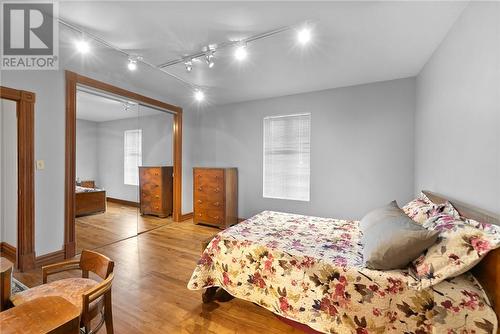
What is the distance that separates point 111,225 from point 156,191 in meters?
1.06

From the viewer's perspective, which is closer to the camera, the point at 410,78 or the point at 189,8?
the point at 189,8

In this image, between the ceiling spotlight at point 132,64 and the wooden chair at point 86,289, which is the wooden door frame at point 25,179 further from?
the wooden chair at point 86,289

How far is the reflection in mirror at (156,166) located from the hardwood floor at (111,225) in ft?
0.70

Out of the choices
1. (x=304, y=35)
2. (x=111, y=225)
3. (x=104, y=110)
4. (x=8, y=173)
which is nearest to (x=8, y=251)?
(x=8, y=173)

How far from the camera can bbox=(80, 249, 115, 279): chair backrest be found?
1.28 m

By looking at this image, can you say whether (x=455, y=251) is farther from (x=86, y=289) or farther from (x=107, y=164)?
(x=107, y=164)

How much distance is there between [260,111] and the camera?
425 cm

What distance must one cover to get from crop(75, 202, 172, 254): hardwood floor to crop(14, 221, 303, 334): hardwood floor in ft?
1.32

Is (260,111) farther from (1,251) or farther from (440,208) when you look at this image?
(1,251)

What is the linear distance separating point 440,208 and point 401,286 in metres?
0.83

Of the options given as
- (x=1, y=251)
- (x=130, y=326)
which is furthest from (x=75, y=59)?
(x=130, y=326)

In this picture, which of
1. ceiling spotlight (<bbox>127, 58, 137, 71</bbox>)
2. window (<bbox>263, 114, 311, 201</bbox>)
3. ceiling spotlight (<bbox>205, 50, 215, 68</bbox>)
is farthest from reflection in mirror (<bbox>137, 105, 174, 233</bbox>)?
ceiling spotlight (<bbox>205, 50, 215, 68</bbox>)

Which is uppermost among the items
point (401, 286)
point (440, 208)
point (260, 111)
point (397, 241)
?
point (260, 111)

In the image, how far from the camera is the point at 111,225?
4.10 metres
